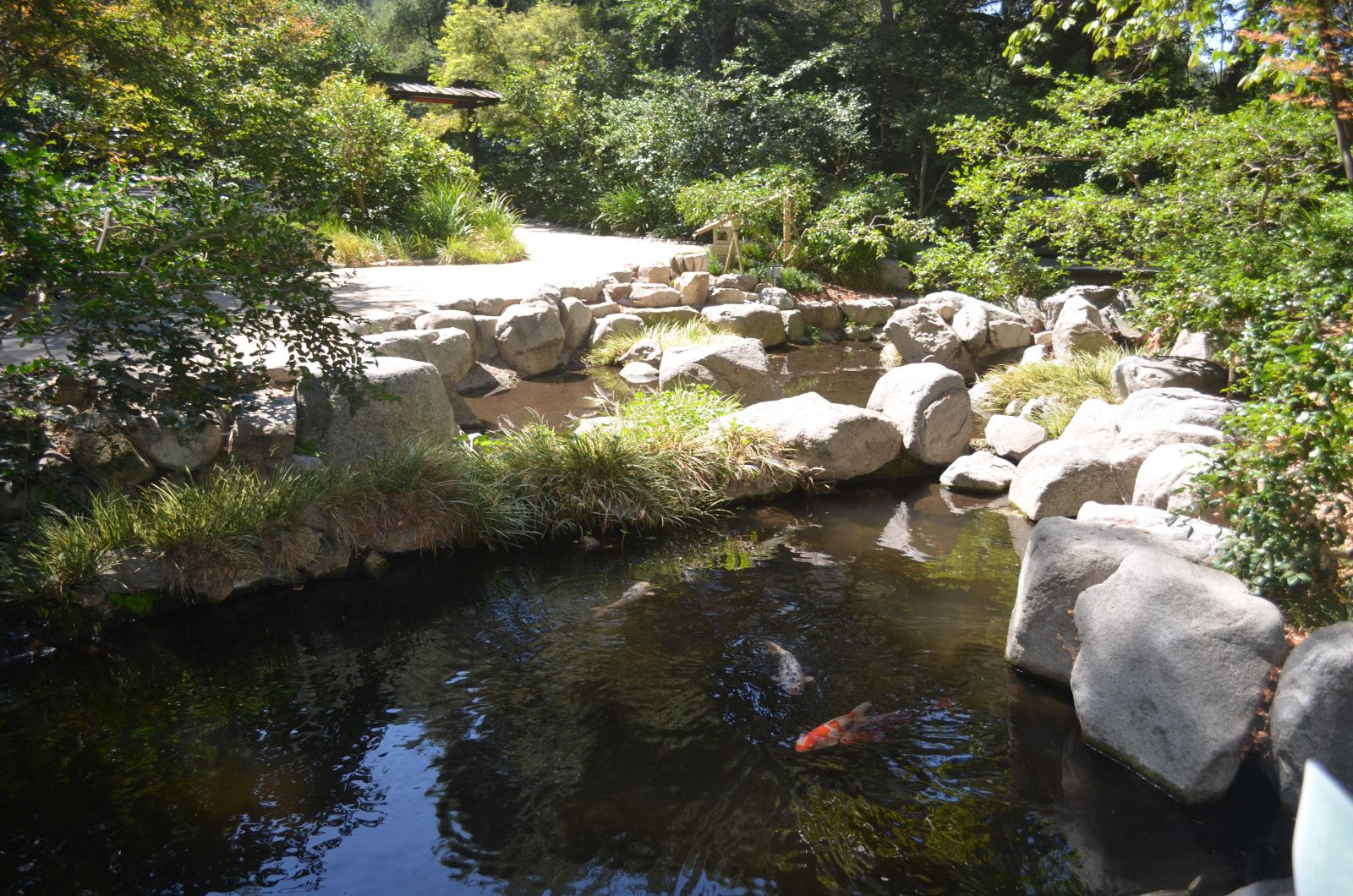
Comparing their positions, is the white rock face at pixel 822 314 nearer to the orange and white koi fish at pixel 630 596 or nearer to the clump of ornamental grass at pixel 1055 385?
the clump of ornamental grass at pixel 1055 385

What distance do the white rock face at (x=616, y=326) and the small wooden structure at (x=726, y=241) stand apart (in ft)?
A: 9.27

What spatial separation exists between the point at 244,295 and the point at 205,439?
1.06 metres

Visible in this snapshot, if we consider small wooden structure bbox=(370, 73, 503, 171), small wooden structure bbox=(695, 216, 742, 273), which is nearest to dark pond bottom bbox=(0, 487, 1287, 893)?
small wooden structure bbox=(695, 216, 742, 273)

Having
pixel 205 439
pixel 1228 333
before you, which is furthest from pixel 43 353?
pixel 1228 333

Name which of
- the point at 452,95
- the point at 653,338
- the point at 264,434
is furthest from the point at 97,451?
the point at 452,95

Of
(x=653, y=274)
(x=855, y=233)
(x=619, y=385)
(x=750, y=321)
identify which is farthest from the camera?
(x=855, y=233)

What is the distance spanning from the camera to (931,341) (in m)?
10.6

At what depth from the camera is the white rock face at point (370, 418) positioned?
6.31 meters

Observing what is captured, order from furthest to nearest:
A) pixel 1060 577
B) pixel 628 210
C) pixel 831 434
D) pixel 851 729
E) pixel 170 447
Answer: pixel 628 210 → pixel 831 434 → pixel 170 447 → pixel 1060 577 → pixel 851 729

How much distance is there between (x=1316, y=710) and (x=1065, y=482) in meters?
3.45

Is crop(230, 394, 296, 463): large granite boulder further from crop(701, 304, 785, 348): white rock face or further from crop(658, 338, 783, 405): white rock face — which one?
crop(701, 304, 785, 348): white rock face

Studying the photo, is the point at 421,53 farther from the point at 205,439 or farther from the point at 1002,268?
the point at 205,439

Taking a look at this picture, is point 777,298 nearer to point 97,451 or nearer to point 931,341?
point 931,341

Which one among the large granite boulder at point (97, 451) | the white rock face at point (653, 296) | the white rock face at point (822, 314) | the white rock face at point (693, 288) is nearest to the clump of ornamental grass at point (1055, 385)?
the white rock face at point (822, 314)
